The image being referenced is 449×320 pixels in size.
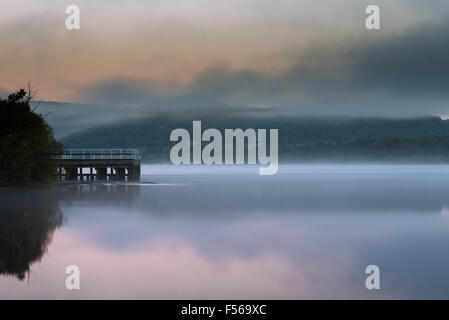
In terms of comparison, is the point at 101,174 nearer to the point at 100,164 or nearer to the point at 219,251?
the point at 100,164

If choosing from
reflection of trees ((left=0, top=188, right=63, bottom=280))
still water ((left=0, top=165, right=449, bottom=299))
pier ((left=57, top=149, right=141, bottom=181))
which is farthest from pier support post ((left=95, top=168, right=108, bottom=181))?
still water ((left=0, top=165, right=449, bottom=299))

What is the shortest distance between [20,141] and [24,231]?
3126 cm

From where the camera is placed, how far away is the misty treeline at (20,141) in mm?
49156

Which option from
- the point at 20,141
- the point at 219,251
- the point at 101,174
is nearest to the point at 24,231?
the point at 219,251

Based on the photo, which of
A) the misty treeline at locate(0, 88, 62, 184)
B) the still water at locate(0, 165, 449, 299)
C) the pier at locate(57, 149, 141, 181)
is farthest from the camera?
the pier at locate(57, 149, 141, 181)

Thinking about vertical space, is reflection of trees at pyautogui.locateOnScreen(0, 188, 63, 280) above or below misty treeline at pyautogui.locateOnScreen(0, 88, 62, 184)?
below

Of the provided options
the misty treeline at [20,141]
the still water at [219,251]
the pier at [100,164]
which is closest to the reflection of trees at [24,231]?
the still water at [219,251]

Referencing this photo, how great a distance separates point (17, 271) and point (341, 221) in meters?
17.6

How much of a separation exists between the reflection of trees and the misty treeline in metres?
13.7

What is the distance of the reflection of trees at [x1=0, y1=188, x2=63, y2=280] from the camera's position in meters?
15.7

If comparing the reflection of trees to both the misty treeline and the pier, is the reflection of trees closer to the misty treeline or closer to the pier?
the misty treeline

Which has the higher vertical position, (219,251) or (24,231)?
(24,231)

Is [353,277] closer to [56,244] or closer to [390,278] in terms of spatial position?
[390,278]

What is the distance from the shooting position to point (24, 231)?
21.7 metres
